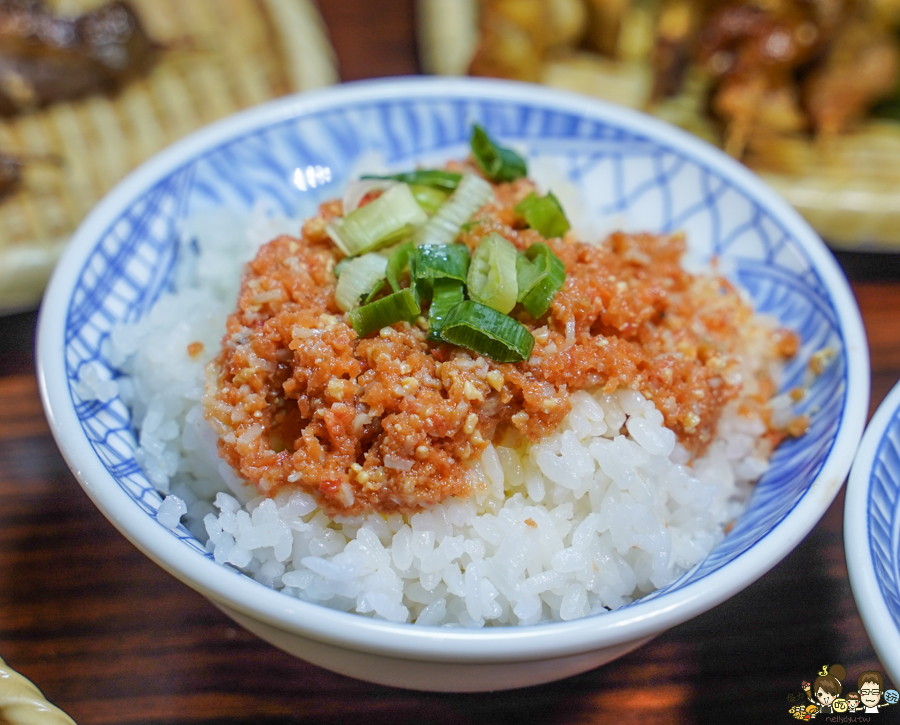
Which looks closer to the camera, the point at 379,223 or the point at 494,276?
the point at 494,276

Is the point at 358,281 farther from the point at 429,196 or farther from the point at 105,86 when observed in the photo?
the point at 105,86

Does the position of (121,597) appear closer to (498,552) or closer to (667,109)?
(498,552)

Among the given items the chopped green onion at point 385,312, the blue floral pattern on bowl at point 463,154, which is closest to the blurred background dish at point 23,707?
the blue floral pattern on bowl at point 463,154

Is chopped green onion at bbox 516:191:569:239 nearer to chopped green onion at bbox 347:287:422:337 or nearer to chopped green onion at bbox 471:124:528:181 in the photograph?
chopped green onion at bbox 471:124:528:181

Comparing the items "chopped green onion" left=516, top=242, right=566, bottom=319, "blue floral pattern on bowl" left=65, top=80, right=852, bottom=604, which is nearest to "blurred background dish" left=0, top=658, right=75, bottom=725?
"blue floral pattern on bowl" left=65, top=80, right=852, bottom=604

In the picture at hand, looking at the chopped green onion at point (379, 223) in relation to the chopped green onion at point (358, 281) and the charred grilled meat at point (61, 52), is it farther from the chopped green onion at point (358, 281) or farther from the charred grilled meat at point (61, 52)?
the charred grilled meat at point (61, 52)

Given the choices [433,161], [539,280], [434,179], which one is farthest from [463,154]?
Result: [539,280]

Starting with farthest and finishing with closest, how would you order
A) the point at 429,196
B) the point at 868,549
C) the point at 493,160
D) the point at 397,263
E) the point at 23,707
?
the point at 493,160, the point at 429,196, the point at 397,263, the point at 868,549, the point at 23,707
